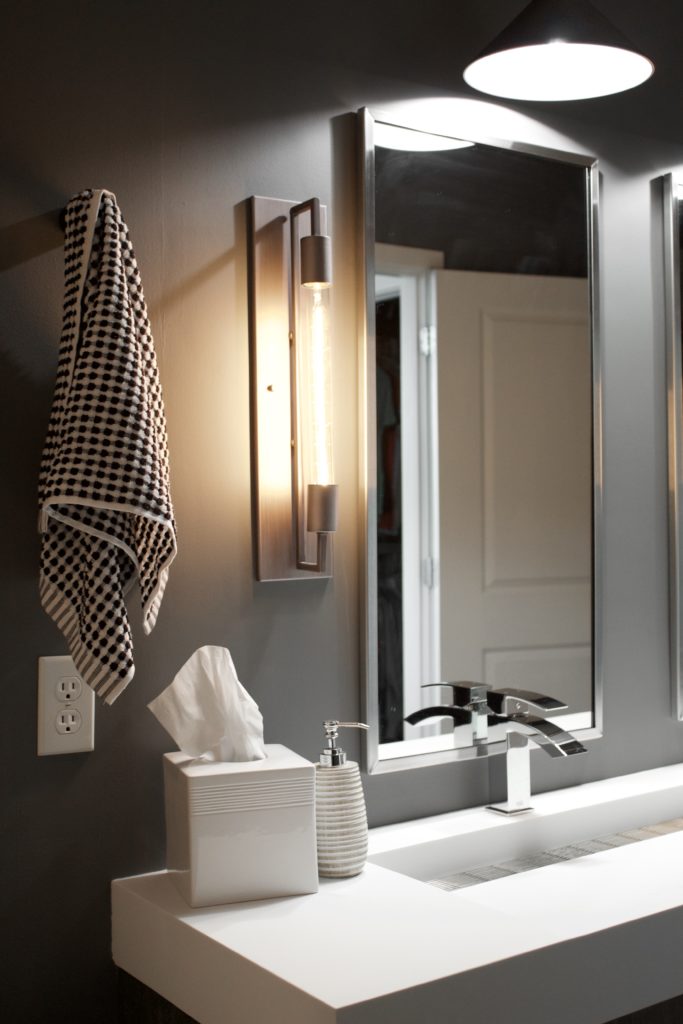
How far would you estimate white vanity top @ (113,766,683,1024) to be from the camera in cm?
113

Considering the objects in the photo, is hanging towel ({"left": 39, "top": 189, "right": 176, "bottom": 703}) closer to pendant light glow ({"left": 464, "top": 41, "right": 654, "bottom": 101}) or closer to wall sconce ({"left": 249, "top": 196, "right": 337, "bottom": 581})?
wall sconce ({"left": 249, "top": 196, "right": 337, "bottom": 581})

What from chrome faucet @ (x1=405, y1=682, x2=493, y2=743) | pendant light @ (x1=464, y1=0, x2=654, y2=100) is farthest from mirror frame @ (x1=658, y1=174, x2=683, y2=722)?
chrome faucet @ (x1=405, y1=682, x2=493, y2=743)

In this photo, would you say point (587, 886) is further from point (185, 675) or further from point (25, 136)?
point (25, 136)

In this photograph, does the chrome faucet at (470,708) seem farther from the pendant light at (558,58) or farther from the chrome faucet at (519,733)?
the pendant light at (558,58)

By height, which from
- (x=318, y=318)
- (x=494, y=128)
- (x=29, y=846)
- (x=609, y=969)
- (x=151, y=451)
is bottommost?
(x=609, y=969)

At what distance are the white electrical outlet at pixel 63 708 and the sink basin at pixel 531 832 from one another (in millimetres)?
444

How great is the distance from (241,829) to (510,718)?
57 centimetres

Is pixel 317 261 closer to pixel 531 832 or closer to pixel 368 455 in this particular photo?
pixel 368 455

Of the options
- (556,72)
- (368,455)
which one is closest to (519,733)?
(368,455)

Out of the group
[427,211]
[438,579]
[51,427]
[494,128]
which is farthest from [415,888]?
[494,128]

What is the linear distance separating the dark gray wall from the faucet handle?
0.13 metres

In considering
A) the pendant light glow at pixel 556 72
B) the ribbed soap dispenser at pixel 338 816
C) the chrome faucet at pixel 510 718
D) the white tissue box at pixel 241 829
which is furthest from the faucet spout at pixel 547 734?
the pendant light glow at pixel 556 72

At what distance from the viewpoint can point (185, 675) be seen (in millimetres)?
1399

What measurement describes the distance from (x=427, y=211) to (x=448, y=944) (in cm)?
110
